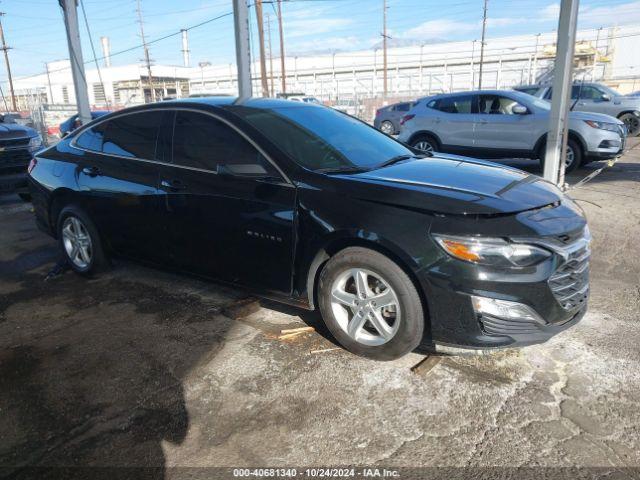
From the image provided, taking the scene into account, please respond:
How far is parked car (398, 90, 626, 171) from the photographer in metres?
9.70

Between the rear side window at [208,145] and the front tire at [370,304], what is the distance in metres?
0.87

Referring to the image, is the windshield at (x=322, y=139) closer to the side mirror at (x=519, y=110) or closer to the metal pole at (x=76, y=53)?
the metal pole at (x=76, y=53)

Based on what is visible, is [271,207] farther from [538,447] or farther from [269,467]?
[538,447]

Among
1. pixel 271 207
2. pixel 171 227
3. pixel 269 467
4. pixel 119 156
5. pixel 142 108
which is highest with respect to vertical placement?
pixel 142 108

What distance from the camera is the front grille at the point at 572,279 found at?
2.77 meters

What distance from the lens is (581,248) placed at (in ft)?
9.68

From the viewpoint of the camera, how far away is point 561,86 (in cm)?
644

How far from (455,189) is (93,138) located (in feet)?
11.1

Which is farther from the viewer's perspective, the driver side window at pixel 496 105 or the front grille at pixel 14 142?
the driver side window at pixel 496 105

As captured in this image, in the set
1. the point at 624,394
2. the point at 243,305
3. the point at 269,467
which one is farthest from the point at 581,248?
the point at 243,305

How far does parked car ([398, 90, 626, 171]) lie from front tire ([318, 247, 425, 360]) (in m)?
7.80

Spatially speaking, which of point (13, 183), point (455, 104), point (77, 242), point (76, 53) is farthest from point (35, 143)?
point (455, 104)

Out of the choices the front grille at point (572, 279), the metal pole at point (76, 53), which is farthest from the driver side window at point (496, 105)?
the front grille at point (572, 279)

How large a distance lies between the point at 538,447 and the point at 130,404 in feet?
7.01
